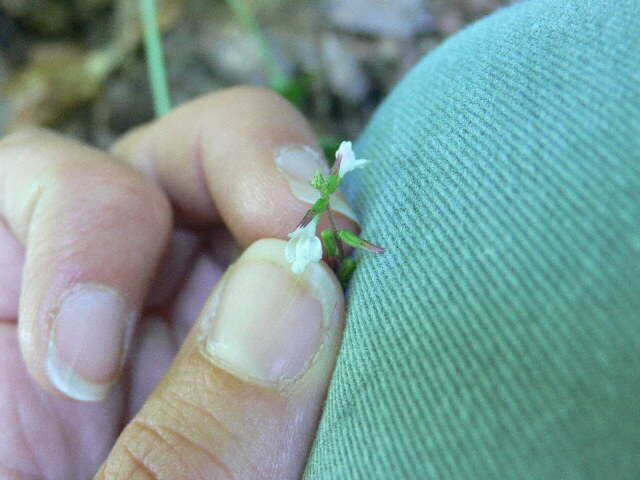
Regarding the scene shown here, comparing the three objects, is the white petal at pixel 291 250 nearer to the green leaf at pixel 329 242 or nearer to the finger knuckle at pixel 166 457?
the green leaf at pixel 329 242

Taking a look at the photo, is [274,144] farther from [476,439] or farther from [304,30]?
[304,30]

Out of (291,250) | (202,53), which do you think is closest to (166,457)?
(291,250)

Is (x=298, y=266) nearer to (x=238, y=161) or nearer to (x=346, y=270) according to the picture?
(x=346, y=270)

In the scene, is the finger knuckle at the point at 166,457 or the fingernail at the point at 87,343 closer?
the finger knuckle at the point at 166,457

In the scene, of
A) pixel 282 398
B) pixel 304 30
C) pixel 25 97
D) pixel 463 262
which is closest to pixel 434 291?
pixel 463 262

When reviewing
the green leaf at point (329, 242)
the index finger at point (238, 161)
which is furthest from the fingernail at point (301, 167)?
the green leaf at point (329, 242)

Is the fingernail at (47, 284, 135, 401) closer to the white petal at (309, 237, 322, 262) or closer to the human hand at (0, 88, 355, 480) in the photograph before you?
the human hand at (0, 88, 355, 480)

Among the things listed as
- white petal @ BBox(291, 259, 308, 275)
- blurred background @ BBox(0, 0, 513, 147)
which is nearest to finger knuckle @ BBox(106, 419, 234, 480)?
white petal @ BBox(291, 259, 308, 275)
